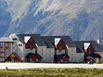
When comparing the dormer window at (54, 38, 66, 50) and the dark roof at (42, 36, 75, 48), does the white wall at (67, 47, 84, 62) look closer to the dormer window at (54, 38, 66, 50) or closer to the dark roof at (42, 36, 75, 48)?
the dark roof at (42, 36, 75, 48)

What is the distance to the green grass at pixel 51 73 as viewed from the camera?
276ft

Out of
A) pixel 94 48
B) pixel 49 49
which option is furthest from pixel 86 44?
pixel 49 49

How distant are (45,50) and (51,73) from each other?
84176 mm

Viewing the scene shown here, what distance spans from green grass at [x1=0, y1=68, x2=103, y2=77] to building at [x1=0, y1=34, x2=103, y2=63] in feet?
240

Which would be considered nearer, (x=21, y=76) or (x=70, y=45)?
(x=21, y=76)

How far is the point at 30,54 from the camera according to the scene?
17025 cm

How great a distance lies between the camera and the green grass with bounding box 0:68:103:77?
84131 mm

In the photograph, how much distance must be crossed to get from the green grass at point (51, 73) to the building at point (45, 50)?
73.1m

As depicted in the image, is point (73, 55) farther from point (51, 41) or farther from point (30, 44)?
point (30, 44)

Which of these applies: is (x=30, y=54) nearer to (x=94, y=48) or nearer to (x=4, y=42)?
(x=4, y=42)

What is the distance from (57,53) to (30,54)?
12.1m

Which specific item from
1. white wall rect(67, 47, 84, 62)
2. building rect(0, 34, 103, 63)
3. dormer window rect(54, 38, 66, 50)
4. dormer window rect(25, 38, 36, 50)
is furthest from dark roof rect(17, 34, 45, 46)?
white wall rect(67, 47, 84, 62)

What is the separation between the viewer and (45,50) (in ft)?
570

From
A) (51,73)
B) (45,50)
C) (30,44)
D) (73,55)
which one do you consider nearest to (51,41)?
(45,50)
